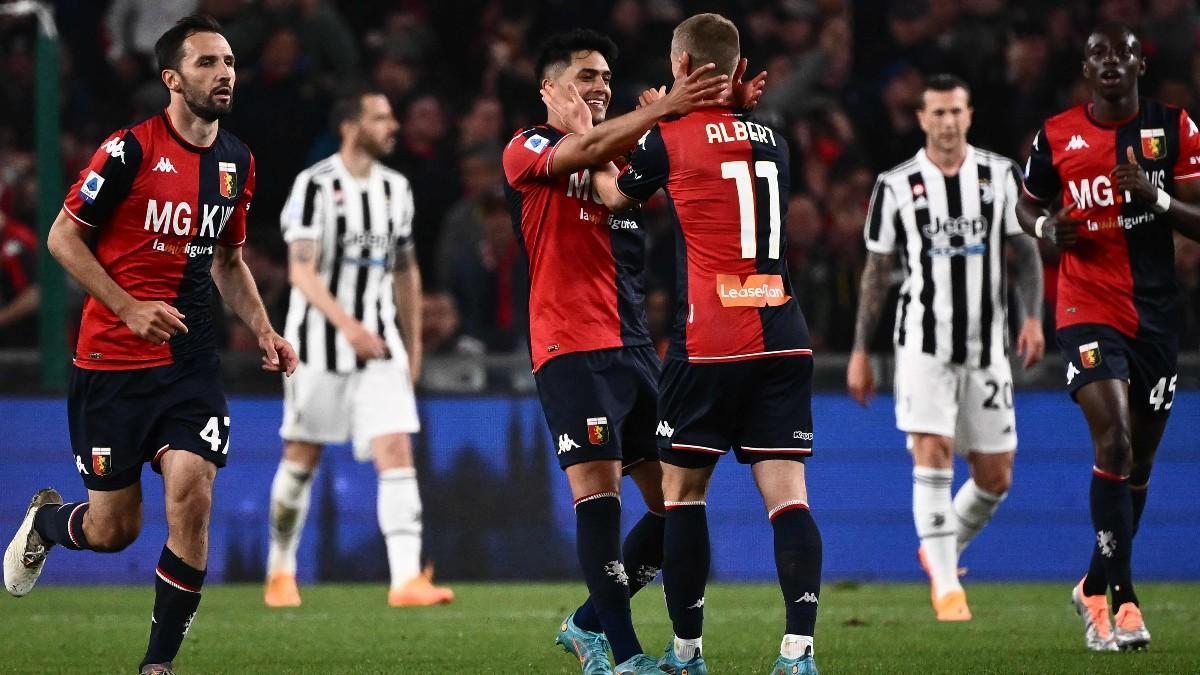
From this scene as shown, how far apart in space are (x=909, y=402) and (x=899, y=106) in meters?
5.08

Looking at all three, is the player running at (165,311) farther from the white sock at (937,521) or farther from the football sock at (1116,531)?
the white sock at (937,521)

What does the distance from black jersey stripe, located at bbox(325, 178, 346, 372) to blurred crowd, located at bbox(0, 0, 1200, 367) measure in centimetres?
235

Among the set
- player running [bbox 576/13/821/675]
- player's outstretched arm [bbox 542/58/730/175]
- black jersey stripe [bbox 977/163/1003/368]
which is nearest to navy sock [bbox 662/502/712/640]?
player running [bbox 576/13/821/675]

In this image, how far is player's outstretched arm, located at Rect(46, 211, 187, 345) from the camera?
Result: 552cm

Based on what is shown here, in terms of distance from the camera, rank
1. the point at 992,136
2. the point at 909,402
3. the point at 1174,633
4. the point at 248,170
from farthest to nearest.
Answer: the point at 992,136 < the point at 909,402 < the point at 1174,633 < the point at 248,170

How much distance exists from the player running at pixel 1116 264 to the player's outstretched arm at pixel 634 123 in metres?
2.28

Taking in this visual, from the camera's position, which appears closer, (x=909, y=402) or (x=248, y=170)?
(x=248, y=170)

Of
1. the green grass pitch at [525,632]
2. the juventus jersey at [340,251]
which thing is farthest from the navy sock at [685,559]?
the juventus jersey at [340,251]

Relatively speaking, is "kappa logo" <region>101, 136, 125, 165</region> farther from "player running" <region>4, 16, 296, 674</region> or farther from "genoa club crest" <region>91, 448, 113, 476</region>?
"genoa club crest" <region>91, 448, 113, 476</region>

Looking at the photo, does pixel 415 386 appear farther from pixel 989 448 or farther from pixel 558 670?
pixel 558 670

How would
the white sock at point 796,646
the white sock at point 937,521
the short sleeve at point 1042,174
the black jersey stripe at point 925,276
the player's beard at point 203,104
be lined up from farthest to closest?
1. the black jersey stripe at point 925,276
2. the white sock at point 937,521
3. the short sleeve at point 1042,174
4. the player's beard at point 203,104
5. the white sock at point 796,646

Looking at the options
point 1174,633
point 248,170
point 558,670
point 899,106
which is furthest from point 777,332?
point 899,106

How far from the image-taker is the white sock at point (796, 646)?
5.16m

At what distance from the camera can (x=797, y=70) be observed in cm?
1309
